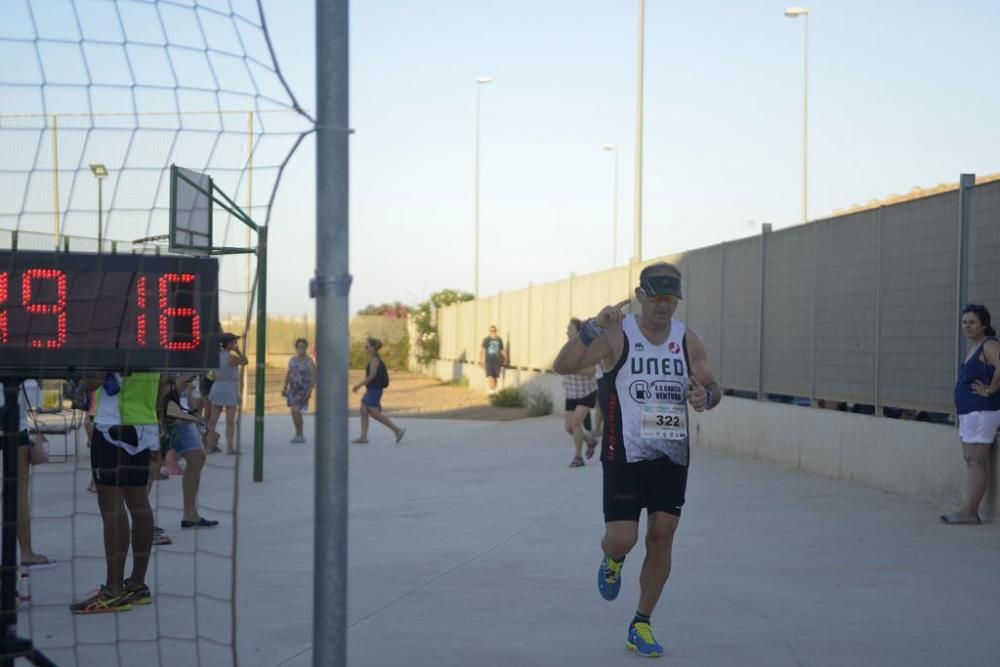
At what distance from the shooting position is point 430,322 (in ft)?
167

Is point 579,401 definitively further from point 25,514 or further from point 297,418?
point 25,514

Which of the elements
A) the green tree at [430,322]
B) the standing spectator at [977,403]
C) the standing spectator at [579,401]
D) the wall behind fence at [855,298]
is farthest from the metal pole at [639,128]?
the green tree at [430,322]

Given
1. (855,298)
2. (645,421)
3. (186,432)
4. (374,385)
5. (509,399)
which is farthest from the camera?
(509,399)

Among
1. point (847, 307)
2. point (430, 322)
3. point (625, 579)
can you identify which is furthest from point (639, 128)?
point (430, 322)

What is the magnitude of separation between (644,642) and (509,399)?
22.4 m

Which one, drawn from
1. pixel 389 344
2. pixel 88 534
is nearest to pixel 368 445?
pixel 88 534

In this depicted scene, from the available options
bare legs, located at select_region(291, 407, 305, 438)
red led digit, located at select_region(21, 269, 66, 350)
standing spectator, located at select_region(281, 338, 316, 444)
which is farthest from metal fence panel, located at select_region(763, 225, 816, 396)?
red led digit, located at select_region(21, 269, 66, 350)

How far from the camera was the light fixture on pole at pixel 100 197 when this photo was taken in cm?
509

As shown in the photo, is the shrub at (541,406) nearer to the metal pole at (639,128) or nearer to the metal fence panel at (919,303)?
the metal pole at (639,128)

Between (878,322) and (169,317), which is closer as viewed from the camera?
(169,317)

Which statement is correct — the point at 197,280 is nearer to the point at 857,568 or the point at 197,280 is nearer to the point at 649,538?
the point at 649,538

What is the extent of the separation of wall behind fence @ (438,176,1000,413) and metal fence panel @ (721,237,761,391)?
0.05ft

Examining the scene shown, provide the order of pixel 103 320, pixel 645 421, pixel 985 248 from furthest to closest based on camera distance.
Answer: pixel 985 248 → pixel 645 421 → pixel 103 320

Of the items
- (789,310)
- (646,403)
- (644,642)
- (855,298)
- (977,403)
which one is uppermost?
(855,298)
